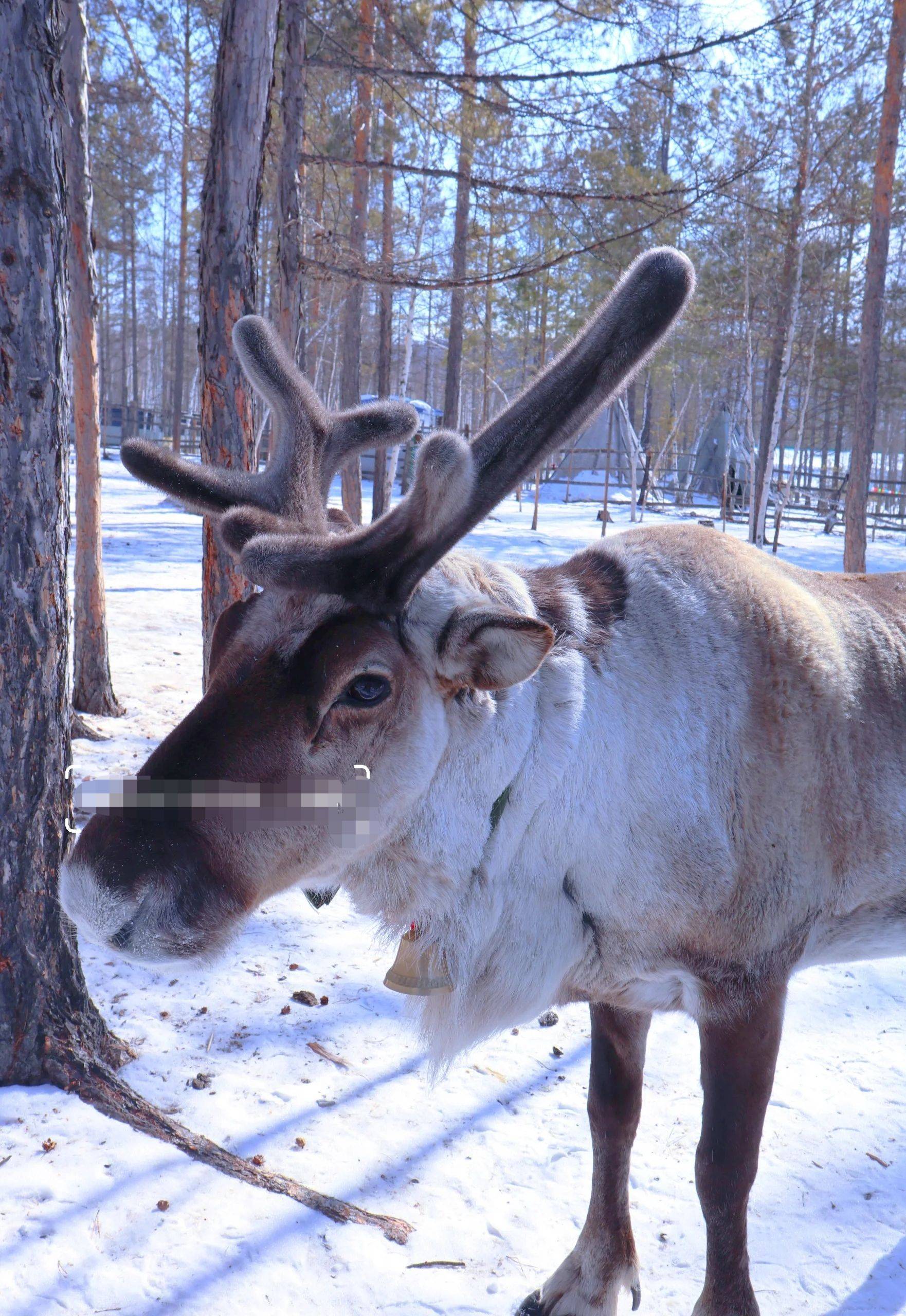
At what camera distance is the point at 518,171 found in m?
7.89

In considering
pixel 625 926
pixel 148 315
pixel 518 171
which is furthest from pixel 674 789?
pixel 148 315

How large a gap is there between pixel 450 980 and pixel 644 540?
106cm

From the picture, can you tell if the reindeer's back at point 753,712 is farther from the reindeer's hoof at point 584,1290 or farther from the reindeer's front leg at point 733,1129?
the reindeer's hoof at point 584,1290

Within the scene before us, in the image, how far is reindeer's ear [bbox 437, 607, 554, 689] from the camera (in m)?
1.50

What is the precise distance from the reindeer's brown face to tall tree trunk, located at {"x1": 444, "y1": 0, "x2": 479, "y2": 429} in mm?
4549

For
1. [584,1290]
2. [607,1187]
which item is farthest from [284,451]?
[584,1290]

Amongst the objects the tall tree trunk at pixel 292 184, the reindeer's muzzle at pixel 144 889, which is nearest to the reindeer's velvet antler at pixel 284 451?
the reindeer's muzzle at pixel 144 889

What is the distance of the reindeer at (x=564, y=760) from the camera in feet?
5.01

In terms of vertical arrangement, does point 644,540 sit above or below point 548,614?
above

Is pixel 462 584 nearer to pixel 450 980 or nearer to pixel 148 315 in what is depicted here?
pixel 450 980

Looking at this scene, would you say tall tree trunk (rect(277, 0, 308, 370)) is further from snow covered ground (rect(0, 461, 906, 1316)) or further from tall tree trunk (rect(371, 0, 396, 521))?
snow covered ground (rect(0, 461, 906, 1316))

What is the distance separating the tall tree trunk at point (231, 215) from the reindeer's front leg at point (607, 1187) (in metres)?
2.18

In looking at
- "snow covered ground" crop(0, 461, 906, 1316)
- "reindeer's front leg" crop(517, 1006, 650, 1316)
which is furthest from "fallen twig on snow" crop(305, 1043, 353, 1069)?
"reindeer's front leg" crop(517, 1006, 650, 1316)

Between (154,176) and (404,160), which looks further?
(154,176)
